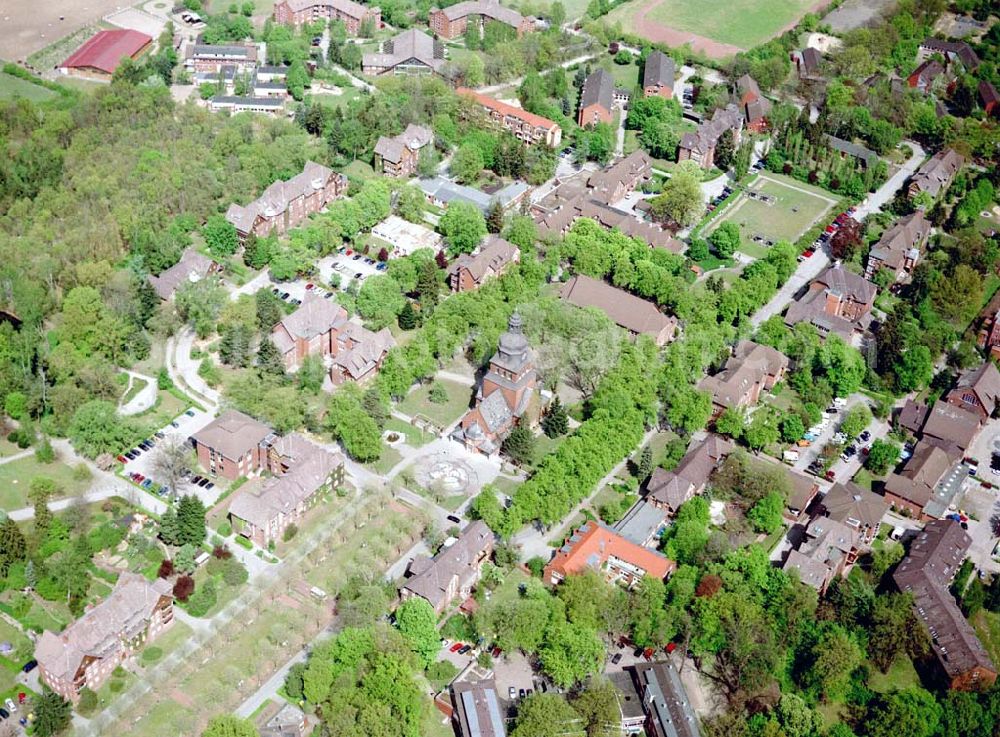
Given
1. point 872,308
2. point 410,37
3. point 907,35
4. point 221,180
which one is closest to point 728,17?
point 907,35

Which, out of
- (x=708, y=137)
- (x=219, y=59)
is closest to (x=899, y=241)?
(x=708, y=137)

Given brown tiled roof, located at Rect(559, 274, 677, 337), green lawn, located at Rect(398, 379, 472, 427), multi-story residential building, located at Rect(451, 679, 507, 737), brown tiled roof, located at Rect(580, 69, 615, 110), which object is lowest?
green lawn, located at Rect(398, 379, 472, 427)

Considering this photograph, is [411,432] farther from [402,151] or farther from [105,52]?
[105,52]

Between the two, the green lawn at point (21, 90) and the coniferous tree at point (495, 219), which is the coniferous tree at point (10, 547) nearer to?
the coniferous tree at point (495, 219)

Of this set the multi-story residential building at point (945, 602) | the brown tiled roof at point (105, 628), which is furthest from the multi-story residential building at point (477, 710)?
the multi-story residential building at point (945, 602)

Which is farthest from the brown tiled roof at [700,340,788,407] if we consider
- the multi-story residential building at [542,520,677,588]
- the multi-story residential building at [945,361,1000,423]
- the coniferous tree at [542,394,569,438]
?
the multi-story residential building at [542,520,677,588]

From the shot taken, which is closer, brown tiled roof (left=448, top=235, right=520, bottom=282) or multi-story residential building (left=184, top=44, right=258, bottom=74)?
brown tiled roof (left=448, top=235, right=520, bottom=282)

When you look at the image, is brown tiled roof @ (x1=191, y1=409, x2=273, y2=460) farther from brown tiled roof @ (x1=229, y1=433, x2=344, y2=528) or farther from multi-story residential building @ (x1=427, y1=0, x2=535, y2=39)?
multi-story residential building @ (x1=427, y1=0, x2=535, y2=39)
